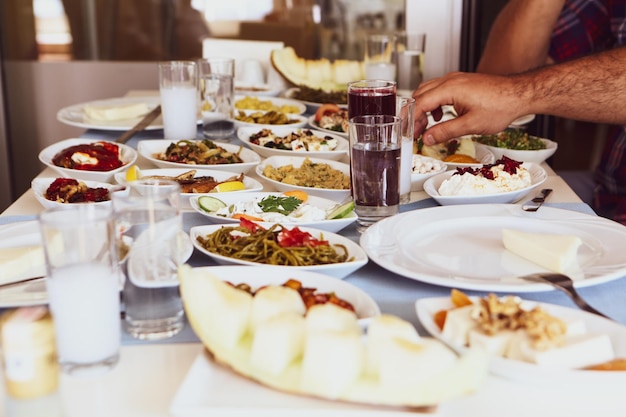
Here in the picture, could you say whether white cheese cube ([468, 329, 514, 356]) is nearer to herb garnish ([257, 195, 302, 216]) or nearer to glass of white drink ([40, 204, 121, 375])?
glass of white drink ([40, 204, 121, 375])

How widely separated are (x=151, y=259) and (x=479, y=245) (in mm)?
616

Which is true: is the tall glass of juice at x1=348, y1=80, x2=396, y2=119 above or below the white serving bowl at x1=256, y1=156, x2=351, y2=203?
above

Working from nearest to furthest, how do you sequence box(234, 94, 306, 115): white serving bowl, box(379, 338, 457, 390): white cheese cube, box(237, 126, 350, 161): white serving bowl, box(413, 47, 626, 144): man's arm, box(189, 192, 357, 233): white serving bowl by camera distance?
box(379, 338, 457, 390): white cheese cube
box(189, 192, 357, 233): white serving bowl
box(413, 47, 626, 144): man's arm
box(237, 126, 350, 161): white serving bowl
box(234, 94, 306, 115): white serving bowl

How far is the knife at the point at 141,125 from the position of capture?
225cm

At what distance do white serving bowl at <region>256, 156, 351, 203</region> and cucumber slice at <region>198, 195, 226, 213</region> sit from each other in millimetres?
202

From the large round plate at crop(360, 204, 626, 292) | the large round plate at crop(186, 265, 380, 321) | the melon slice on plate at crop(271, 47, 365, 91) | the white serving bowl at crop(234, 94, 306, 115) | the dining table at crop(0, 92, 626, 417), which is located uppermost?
the melon slice on plate at crop(271, 47, 365, 91)

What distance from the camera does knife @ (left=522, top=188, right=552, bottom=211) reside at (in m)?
A: 1.54

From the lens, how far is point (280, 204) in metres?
1.49

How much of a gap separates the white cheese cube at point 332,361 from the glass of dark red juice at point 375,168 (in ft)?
2.28

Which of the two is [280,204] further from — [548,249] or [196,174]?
[548,249]

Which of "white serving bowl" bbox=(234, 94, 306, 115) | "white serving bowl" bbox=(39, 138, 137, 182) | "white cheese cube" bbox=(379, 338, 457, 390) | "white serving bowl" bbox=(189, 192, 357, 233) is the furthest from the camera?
"white serving bowl" bbox=(234, 94, 306, 115)

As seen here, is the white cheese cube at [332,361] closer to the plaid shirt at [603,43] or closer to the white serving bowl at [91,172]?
the white serving bowl at [91,172]

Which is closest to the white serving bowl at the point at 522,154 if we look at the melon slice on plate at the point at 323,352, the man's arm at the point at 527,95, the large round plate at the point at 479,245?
the man's arm at the point at 527,95

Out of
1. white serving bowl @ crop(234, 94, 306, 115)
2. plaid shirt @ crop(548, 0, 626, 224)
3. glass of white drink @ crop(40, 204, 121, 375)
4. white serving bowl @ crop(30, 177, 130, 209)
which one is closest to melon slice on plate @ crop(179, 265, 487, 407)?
glass of white drink @ crop(40, 204, 121, 375)
